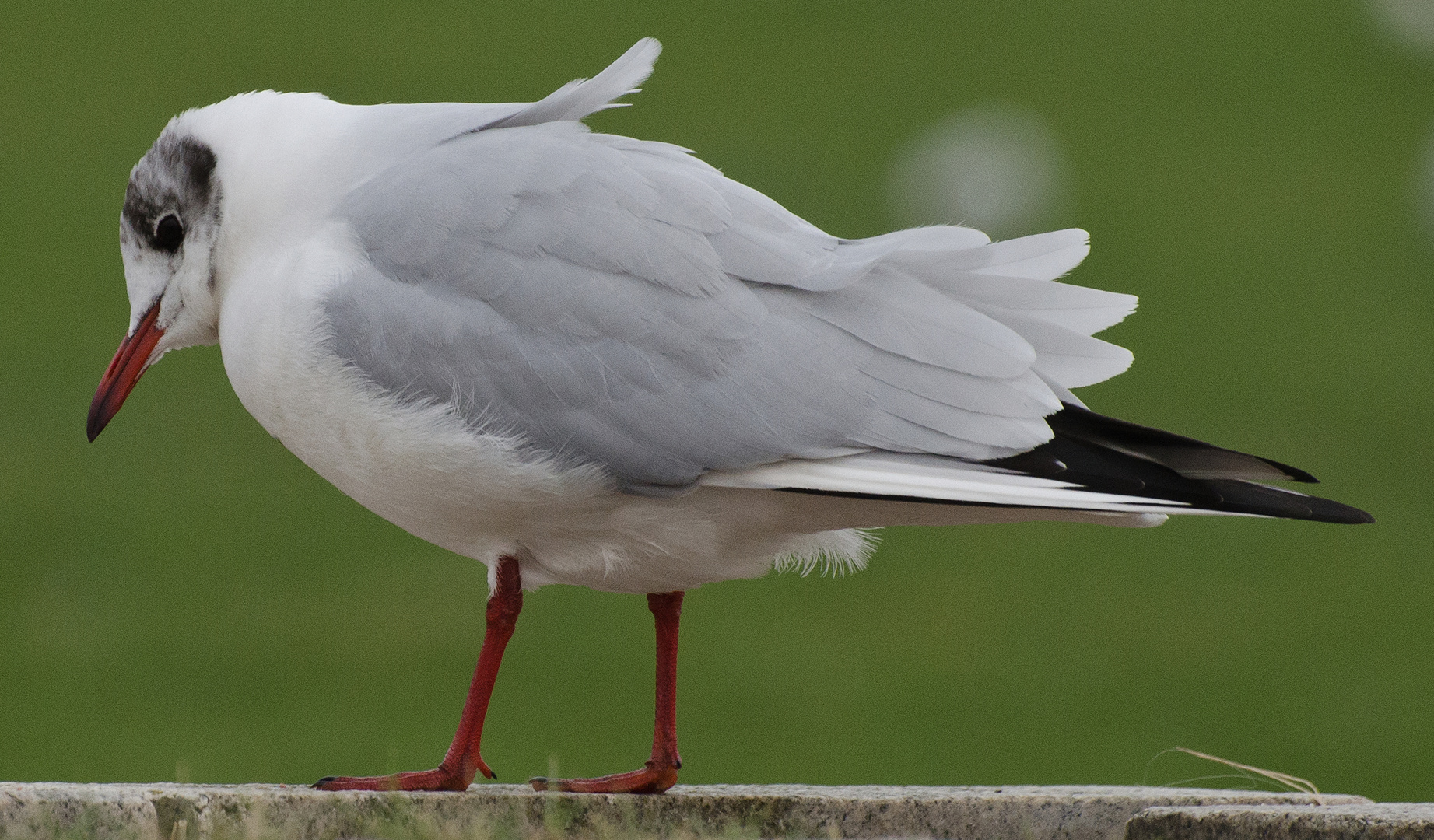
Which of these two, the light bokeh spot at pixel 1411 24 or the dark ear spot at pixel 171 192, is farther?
the light bokeh spot at pixel 1411 24

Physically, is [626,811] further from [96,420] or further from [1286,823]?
[96,420]

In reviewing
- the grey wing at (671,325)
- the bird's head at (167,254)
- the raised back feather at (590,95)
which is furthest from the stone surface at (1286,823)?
the bird's head at (167,254)

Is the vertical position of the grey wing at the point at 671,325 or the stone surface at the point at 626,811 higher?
the grey wing at the point at 671,325

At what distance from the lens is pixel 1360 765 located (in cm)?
1023

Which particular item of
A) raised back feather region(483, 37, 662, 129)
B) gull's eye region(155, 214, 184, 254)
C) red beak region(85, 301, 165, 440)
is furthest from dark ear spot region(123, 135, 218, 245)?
raised back feather region(483, 37, 662, 129)

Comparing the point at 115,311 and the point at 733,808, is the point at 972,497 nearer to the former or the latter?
the point at 733,808

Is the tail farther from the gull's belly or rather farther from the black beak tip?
the black beak tip

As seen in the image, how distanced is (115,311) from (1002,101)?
6.92m

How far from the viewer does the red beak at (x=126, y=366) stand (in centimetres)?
408

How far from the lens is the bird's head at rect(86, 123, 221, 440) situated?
157 inches

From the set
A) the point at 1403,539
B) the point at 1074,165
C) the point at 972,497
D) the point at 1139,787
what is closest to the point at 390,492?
the point at 972,497

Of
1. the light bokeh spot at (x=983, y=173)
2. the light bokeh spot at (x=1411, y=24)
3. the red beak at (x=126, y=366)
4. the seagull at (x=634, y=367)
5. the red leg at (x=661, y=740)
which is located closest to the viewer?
the seagull at (x=634, y=367)

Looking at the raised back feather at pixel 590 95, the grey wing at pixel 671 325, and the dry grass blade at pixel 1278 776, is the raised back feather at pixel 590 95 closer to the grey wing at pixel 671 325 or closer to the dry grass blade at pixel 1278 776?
the grey wing at pixel 671 325

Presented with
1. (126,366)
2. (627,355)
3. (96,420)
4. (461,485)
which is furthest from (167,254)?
(627,355)
